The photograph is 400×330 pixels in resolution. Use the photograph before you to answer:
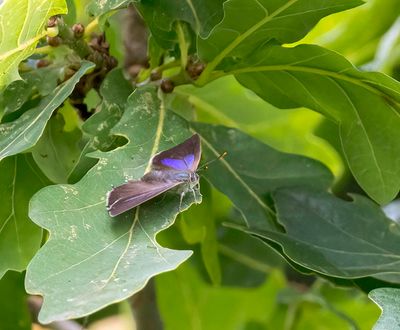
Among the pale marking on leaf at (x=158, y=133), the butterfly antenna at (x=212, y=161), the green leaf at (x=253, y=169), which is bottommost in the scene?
the green leaf at (x=253, y=169)

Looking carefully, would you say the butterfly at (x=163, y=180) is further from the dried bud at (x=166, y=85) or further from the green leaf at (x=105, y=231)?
the dried bud at (x=166, y=85)

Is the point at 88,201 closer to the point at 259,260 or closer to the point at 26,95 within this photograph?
the point at 26,95

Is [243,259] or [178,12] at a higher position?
[178,12]

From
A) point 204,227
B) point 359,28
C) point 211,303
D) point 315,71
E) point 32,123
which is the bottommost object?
point 211,303

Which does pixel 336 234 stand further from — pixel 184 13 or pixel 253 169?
pixel 184 13

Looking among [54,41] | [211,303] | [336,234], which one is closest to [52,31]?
[54,41]

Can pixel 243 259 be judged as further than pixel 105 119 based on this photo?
Yes

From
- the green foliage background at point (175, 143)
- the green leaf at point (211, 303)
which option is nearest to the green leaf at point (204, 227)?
the green foliage background at point (175, 143)
